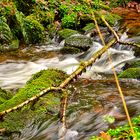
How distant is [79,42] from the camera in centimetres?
1204

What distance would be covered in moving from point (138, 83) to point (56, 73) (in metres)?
1.95

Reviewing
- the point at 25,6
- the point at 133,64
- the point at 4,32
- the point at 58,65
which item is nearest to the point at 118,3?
the point at 25,6

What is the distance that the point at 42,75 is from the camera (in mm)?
6312

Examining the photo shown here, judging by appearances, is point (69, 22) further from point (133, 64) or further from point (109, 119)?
point (109, 119)

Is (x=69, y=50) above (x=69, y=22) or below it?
below

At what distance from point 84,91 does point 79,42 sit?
18.0 feet

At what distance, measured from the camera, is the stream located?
450cm

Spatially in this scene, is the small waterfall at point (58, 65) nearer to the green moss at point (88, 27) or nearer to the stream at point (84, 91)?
the stream at point (84, 91)

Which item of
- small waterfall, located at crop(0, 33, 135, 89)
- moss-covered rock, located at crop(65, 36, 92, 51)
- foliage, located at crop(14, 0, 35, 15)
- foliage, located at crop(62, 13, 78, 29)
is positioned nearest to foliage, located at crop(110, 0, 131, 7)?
foliage, located at crop(62, 13, 78, 29)

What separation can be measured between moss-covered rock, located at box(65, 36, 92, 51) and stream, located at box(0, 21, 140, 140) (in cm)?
21

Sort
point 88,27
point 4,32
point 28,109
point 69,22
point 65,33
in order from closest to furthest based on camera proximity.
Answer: point 28,109 → point 4,32 → point 65,33 → point 88,27 → point 69,22

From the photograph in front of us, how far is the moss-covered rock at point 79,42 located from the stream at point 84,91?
0.21 meters

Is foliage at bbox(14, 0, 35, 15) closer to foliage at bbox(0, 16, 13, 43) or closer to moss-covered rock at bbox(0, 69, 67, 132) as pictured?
foliage at bbox(0, 16, 13, 43)

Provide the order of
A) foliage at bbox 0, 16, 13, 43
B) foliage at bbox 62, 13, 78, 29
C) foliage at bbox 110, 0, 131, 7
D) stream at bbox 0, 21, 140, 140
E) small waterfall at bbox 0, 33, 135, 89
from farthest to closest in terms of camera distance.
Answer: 1. foliage at bbox 110, 0, 131, 7
2. foliage at bbox 62, 13, 78, 29
3. foliage at bbox 0, 16, 13, 43
4. small waterfall at bbox 0, 33, 135, 89
5. stream at bbox 0, 21, 140, 140
